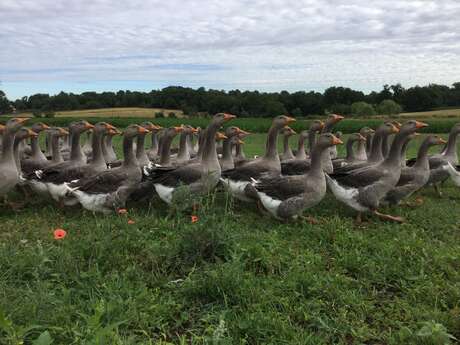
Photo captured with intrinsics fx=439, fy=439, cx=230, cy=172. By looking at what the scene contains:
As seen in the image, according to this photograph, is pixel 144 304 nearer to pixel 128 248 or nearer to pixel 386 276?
pixel 128 248

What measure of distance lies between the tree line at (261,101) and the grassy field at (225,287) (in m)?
42.2

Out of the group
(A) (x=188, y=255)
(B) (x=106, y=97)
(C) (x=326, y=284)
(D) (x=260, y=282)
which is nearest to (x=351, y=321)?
(C) (x=326, y=284)

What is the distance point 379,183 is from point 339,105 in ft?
169

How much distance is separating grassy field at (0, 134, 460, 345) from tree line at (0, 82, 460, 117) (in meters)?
42.2

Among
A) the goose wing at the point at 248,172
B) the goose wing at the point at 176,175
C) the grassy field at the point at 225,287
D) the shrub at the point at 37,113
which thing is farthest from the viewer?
the shrub at the point at 37,113

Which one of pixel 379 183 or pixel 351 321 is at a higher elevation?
pixel 379 183

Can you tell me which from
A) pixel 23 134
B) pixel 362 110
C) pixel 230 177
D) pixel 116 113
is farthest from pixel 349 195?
pixel 362 110

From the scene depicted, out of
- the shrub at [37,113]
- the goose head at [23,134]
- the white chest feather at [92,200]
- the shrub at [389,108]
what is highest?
the goose head at [23,134]

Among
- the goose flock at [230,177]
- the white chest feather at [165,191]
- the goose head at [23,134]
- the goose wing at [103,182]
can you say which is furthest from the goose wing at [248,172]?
the goose head at [23,134]

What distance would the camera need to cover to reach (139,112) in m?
54.2

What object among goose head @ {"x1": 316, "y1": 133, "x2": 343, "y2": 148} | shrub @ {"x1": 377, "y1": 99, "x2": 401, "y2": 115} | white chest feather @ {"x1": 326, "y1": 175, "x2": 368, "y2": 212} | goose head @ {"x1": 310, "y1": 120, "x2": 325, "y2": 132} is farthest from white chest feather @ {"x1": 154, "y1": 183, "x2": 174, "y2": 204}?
shrub @ {"x1": 377, "y1": 99, "x2": 401, "y2": 115}

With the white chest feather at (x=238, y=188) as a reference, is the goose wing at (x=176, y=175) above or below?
above

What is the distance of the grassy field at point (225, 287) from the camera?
3943 millimetres

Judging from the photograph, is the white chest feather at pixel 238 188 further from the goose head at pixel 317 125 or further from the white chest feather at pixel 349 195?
the goose head at pixel 317 125
